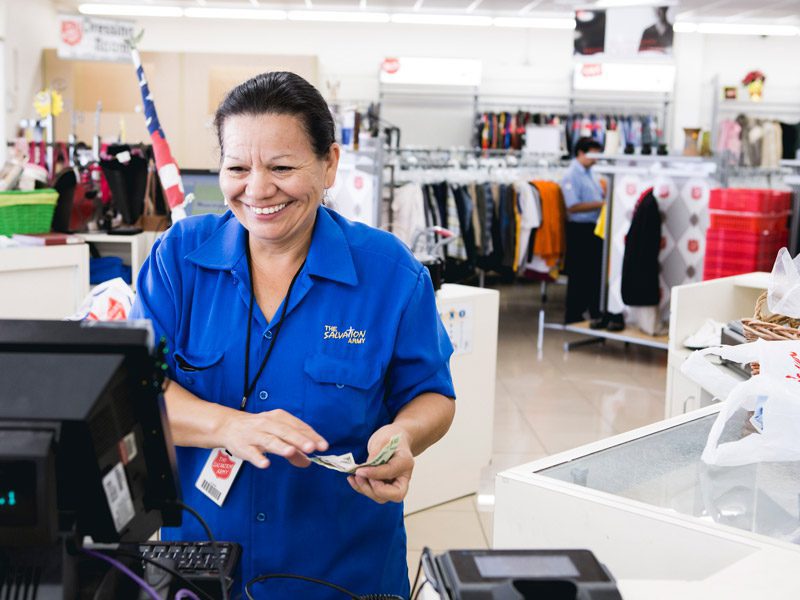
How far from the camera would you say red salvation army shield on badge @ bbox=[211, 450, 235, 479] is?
5.25ft

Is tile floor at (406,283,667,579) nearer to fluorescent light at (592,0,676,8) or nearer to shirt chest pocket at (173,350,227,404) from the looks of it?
shirt chest pocket at (173,350,227,404)

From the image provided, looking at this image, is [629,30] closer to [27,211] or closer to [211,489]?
[27,211]

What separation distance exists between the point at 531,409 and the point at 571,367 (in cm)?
124

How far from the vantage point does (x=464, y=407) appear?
161 inches

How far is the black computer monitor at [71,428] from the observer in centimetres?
86

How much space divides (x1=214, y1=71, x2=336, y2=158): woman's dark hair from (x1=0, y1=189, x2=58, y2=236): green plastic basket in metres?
3.40

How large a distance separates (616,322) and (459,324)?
3.41 m

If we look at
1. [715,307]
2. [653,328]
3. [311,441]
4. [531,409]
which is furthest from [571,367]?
[311,441]

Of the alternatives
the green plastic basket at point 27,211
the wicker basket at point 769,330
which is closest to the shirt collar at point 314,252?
the wicker basket at point 769,330

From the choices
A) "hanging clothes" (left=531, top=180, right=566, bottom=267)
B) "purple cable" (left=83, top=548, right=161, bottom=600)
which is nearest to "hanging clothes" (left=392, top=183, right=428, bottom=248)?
"hanging clothes" (left=531, top=180, right=566, bottom=267)

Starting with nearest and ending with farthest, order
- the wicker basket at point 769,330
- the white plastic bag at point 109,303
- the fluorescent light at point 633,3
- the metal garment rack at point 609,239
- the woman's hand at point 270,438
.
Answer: the woman's hand at point 270,438 → the wicker basket at point 769,330 → the white plastic bag at point 109,303 → the metal garment rack at point 609,239 → the fluorescent light at point 633,3

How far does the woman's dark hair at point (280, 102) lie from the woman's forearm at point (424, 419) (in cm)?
51

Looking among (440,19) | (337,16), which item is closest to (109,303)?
(337,16)

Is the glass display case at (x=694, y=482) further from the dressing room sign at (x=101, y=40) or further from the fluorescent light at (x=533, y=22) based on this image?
the fluorescent light at (x=533, y=22)
